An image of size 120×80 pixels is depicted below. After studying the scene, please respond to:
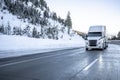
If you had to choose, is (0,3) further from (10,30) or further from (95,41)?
(95,41)

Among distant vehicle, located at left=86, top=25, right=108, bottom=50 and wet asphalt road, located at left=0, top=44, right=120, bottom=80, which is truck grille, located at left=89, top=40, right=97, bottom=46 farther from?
wet asphalt road, located at left=0, top=44, right=120, bottom=80

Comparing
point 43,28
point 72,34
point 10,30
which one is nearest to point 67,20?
point 72,34

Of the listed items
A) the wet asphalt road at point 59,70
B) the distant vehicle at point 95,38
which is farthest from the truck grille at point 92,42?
the wet asphalt road at point 59,70

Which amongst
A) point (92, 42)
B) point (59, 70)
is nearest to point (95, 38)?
point (92, 42)

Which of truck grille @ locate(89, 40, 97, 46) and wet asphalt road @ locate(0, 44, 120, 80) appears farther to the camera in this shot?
truck grille @ locate(89, 40, 97, 46)

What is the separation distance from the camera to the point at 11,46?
2478cm

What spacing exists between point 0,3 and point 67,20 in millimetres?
60409

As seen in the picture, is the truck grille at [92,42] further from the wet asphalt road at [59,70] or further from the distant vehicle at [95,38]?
the wet asphalt road at [59,70]

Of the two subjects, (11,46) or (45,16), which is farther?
(45,16)

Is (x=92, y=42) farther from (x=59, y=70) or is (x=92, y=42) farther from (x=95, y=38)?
(x=59, y=70)

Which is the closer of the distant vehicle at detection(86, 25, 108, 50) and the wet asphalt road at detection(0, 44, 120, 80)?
the wet asphalt road at detection(0, 44, 120, 80)

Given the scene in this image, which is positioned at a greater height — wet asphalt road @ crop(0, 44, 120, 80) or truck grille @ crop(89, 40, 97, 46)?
truck grille @ crop(89, 40, 97, 46)

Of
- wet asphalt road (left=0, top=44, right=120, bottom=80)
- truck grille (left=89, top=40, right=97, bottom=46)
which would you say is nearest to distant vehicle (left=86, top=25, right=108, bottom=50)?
truck grille (left=89, top=40, right=97, bottom=46)

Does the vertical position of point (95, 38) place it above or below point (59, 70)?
above
